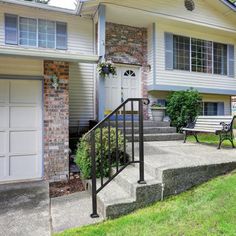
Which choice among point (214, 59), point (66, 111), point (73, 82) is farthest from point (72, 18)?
point (214, 59)

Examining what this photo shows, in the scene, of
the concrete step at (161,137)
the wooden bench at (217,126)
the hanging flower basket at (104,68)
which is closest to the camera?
the wooden bench at (217,126)

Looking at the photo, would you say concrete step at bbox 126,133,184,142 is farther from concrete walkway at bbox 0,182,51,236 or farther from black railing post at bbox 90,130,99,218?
black railing post at bbox 90,130,99,218

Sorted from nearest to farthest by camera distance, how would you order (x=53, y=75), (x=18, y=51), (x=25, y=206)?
(x=25, y=206), (x=18, y=51), (x=53, y=75)

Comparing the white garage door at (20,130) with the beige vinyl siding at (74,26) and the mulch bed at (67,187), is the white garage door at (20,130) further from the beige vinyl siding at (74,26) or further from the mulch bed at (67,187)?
the beige vinyl siding at (74,26)

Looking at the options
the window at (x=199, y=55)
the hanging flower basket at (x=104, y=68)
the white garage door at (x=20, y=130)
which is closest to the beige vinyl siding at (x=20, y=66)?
the white garage door at (x=20, y=130)

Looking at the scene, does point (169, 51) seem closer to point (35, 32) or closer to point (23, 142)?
point (35, 32)

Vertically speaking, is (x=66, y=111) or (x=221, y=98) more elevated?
(x=221, y=98)

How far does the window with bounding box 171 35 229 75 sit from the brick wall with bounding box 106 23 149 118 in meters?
1.02

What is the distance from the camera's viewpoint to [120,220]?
264cm

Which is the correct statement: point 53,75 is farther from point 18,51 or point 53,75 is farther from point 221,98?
point 221,98

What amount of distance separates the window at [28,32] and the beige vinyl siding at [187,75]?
4.26 meters

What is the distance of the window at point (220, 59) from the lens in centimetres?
934

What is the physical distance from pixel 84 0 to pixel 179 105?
4.41 metres

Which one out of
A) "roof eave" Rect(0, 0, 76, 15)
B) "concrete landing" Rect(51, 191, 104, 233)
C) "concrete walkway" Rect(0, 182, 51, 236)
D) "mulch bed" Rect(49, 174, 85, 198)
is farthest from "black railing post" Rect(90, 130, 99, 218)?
"roof eave" Rect(0, 0, 76, 15)
